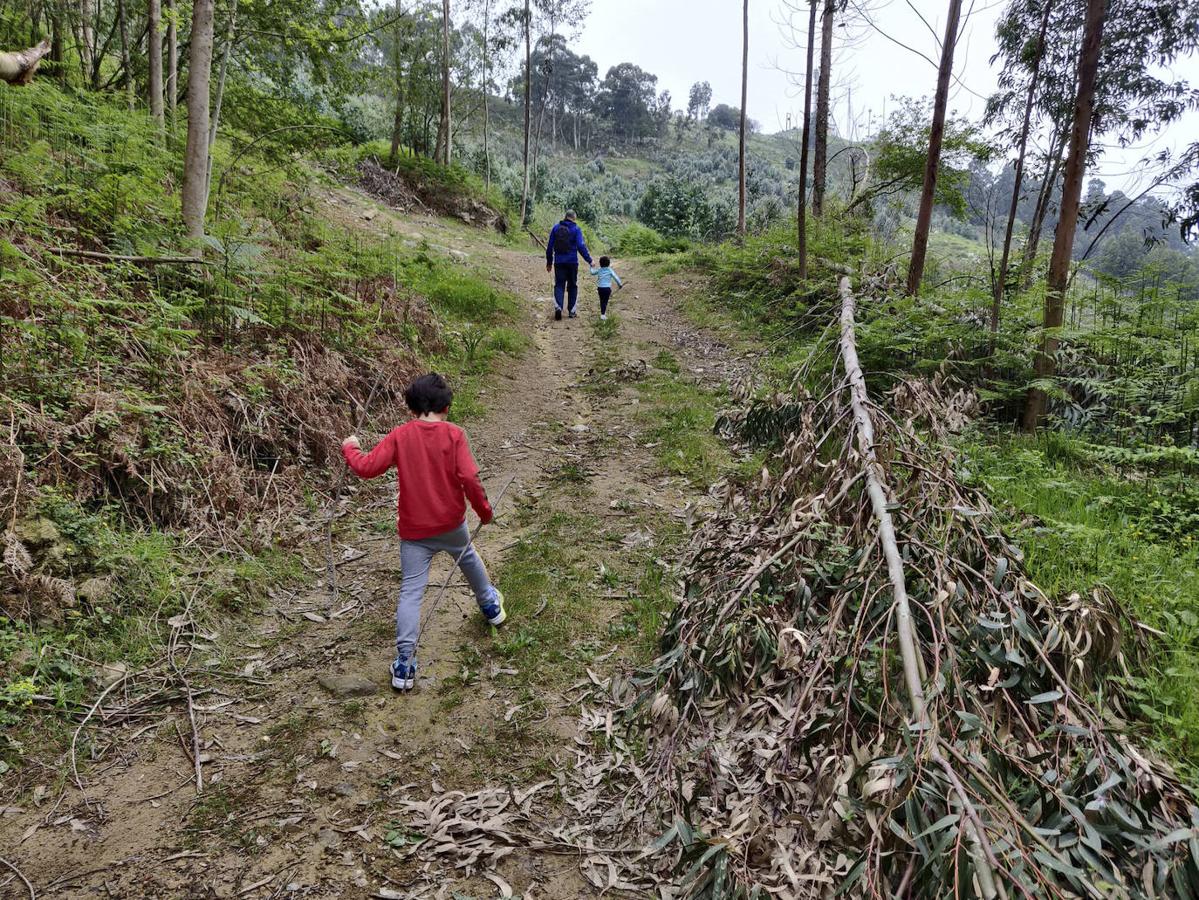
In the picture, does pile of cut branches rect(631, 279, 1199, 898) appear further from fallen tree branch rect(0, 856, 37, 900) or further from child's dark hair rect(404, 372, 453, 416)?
fallen tree branch rect(0, 856, 37, 900)

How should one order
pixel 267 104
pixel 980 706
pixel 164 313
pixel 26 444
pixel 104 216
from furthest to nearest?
1. pixel 267 104
2. pixel 104 216
3. pixel 164 313
4. pixel 26 444
5. pixel 980 706

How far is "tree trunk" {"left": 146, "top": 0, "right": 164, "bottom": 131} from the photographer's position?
871 cm

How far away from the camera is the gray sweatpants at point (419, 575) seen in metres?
3.87

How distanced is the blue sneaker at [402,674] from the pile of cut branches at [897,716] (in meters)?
1.45

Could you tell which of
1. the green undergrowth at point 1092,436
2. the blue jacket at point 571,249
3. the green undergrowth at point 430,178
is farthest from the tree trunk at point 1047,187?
the green undergrowth at point 430,178

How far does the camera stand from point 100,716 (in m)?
3.37

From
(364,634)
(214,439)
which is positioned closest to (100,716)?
(364,634)

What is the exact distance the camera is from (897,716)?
2.55 meters

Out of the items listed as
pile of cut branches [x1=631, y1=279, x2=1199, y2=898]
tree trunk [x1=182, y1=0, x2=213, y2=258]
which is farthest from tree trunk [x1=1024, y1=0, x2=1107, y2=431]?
tree trunk [x1=182, y1=0, x2=213, y2=258]

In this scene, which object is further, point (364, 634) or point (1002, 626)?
point (364, 634)

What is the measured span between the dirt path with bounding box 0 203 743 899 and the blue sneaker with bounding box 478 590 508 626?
0.34 feet

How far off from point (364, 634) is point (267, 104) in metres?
10.7

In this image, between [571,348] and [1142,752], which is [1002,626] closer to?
[1142,752]

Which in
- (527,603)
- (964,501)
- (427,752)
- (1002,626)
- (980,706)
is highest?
(964,501)
